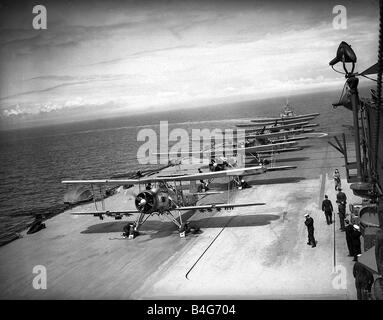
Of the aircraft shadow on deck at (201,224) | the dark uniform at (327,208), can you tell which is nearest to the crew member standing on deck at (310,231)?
the dark uniform at (327,208)

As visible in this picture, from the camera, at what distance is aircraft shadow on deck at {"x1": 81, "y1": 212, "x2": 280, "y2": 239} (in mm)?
15723

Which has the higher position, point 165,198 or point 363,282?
point 165,198

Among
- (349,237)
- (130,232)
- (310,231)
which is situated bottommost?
(130,232)

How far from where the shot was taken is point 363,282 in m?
8.29

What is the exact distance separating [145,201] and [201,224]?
366cm

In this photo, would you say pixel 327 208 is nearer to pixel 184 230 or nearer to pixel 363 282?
pixel 363 282

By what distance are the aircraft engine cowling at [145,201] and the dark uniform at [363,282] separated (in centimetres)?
850

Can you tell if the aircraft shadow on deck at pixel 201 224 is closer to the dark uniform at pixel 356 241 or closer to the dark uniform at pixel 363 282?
the dark uniform at pixel 356 241

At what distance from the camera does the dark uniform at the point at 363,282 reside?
822 cm

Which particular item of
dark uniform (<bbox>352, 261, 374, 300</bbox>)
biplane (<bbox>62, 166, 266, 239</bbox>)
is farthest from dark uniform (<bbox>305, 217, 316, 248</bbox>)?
dark uniform (<bbox>352, 261, 374, 300</bbox>)

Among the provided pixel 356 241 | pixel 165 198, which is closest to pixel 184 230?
pixel 165 198
